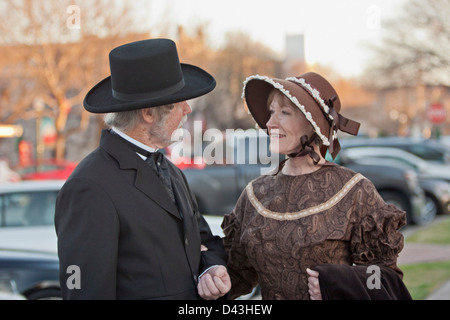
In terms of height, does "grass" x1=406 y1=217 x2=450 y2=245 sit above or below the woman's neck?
below

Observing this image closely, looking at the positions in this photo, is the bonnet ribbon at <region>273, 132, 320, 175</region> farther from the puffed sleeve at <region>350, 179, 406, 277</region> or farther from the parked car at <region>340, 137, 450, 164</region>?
the parked car at <region>340, 137, 450, 164</region>

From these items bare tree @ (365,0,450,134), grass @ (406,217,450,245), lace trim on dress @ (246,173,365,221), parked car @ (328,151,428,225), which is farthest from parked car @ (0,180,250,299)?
bare tree @ (365,0,450,134)

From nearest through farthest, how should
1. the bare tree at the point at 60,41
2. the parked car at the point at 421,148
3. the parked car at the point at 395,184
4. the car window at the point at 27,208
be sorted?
the car window at the point at 27,208 < the parked car at the point at 395,184 < the parked car at the point at 421,148 < the bare tree at the point at 60,41

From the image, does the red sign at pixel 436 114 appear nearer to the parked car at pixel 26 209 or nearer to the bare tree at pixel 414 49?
the bare tree at pixel 414 49

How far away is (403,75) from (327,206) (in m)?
18.6

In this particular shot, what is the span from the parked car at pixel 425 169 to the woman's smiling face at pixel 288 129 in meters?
8.58

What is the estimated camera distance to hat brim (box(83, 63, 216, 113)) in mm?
2402

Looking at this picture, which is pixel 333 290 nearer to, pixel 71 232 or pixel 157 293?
pixel 157 293

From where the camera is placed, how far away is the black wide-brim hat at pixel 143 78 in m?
2.43

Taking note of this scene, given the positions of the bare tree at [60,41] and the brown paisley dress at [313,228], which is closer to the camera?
the brown paisley dress at [313,228]

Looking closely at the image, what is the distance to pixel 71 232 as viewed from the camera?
2168 mm

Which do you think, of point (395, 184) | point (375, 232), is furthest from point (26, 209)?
point (395, 184)

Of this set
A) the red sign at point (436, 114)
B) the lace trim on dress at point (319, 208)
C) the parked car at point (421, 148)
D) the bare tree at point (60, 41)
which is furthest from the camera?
the red sign at point (436, 114)

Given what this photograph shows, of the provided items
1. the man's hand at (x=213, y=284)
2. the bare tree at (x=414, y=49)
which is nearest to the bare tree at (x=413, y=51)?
the bare tree at (x=414, y=49)
